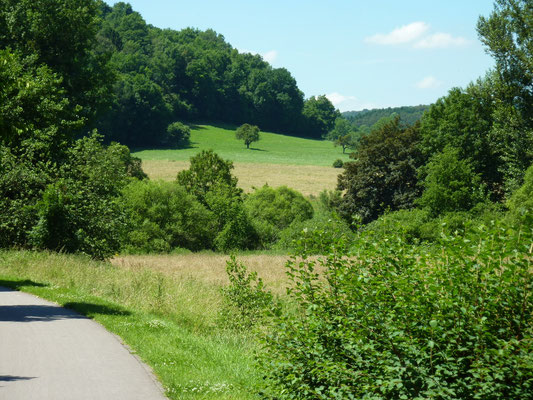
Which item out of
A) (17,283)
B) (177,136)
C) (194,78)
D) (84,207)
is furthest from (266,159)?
(17,283)

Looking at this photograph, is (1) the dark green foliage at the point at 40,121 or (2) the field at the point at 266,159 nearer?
(1) the dark green foliage at the point at 40,121

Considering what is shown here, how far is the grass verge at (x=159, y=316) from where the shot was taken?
29.5 feet

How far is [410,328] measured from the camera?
21.8ft

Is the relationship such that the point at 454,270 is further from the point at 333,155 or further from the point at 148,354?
the point at 333,155

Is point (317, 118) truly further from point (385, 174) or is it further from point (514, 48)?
point (514, 48)

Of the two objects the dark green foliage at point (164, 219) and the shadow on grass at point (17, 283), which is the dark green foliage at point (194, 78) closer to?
the dark green foliage at point (164, 219)

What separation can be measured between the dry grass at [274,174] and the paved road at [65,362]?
7260 centimetres

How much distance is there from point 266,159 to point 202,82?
37.8 meters

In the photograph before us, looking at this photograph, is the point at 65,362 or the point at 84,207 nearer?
the point at 65,362

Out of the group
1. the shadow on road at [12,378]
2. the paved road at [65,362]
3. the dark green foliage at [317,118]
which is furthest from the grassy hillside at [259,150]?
the shadow on road at [12,378]

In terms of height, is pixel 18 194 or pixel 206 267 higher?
pixel 18 194

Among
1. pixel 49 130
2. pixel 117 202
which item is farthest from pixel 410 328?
pixel 49 130

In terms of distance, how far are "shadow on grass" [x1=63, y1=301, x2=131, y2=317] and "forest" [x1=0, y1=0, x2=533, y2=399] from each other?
Result: 4.02 ft

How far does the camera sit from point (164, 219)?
5100 cm
